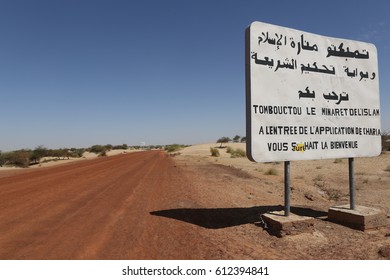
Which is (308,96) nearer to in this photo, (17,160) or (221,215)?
(221,215)

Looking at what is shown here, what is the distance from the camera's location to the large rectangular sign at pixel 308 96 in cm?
628

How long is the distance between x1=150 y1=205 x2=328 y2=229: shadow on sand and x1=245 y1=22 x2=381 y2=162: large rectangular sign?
1.69 meters

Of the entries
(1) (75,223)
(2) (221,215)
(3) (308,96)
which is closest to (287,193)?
(2) (221,215)

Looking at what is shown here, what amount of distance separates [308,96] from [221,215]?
3.41 m

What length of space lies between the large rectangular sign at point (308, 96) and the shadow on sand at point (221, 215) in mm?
1687

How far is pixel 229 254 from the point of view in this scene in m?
4.95

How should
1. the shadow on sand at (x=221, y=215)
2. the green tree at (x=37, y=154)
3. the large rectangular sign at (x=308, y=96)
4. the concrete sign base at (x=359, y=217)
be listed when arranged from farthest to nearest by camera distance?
1. the green tree at (x=37, y=154)
2. the shadow on sand at (x=221, y=215)
3. the concrete sign base at (x=359, y=217)
4. the large rectangular sign at (x=308, y=96)

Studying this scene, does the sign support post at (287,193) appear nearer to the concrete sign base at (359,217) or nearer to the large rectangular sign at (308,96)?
the large rectangular sign at (308,96)

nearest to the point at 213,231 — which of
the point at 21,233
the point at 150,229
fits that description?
the point at 150,229

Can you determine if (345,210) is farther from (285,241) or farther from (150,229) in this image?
(150,229)

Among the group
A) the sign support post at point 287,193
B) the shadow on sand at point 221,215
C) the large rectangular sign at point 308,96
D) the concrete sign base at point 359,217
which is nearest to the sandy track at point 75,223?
the shadow on sand at point 221,215

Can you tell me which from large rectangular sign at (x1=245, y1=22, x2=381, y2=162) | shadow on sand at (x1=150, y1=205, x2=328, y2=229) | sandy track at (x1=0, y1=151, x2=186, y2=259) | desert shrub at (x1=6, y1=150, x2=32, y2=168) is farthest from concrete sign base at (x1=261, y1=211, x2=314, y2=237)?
desert shrub at (x1=6, y1=150, x2=32, y2=168)

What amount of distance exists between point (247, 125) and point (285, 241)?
2269 millimetres

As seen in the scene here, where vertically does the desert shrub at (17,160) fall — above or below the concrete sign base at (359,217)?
above
